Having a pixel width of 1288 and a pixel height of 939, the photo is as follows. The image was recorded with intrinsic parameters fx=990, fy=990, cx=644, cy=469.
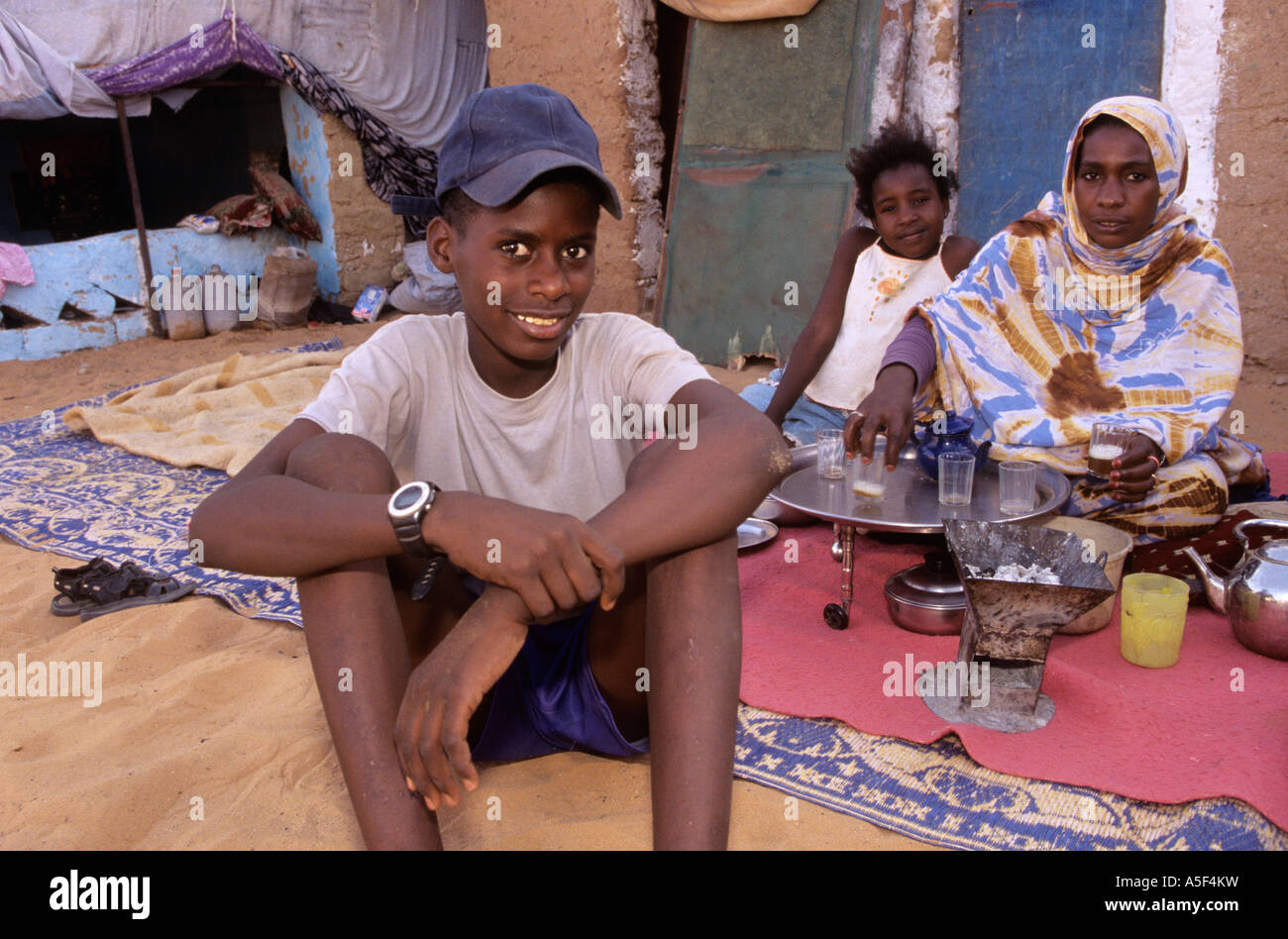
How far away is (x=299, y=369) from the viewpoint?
6121mm

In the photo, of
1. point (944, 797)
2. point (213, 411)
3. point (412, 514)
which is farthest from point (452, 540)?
point (213, 411)

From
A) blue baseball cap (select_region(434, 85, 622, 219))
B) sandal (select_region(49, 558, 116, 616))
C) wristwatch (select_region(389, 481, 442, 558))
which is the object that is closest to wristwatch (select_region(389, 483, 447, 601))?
wristwatch (select_region(389, 481, 442, 558))

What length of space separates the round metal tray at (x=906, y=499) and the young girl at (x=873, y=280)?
2.67 ft

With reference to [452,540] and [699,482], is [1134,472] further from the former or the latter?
[452,540]

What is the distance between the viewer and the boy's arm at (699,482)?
166 centimetres

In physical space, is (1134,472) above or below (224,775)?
above

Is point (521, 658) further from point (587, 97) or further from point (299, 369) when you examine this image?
point (587, 97)

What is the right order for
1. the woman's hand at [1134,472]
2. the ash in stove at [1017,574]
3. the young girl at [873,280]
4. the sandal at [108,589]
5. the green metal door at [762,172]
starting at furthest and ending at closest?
the green metal door at [762,172] → the young girl at [873,280] → the sandal at [108,589] → the woman's hand at [1134,472] → the ash in stove at [1017,574]

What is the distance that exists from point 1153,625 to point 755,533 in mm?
1358

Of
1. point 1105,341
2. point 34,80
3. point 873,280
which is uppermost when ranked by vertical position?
point 34,80

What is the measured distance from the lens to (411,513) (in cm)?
158

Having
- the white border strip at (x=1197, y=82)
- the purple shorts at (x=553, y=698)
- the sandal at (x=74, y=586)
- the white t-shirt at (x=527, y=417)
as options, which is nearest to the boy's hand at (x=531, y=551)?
the purple shorts at (x=553, y=698)

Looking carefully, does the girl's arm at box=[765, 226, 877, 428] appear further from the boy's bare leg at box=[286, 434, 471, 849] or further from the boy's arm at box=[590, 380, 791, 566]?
the boy's bare leg at box=[286, 434, 471, 849]

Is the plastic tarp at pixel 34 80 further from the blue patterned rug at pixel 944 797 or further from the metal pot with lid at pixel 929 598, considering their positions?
the metal pot with lid at pixel 929 598
